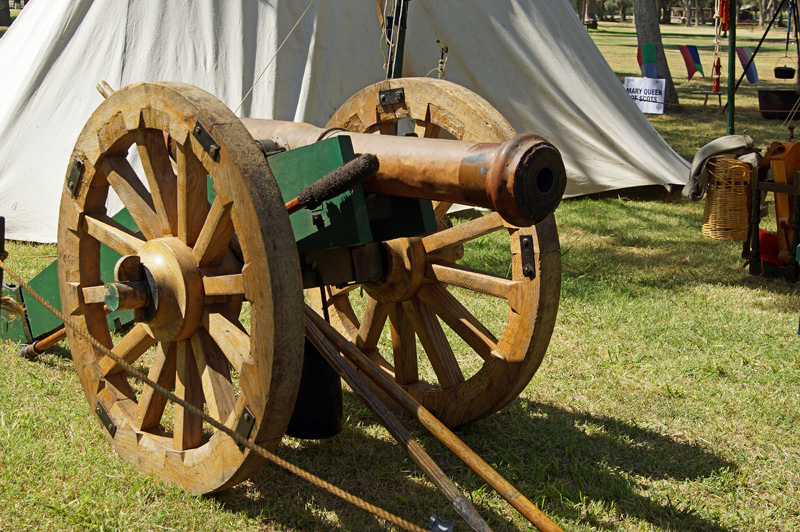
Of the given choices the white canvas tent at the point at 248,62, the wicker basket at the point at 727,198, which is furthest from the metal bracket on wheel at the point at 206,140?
the wicker basket at the point at 727,198

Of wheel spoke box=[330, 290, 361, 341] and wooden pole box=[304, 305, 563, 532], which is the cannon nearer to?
wooden pole box=[304, 305, 563, 532]

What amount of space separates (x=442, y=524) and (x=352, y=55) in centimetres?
535

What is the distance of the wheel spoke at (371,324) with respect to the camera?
3.76 m

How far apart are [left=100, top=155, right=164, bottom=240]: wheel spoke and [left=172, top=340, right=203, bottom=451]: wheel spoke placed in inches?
17.7

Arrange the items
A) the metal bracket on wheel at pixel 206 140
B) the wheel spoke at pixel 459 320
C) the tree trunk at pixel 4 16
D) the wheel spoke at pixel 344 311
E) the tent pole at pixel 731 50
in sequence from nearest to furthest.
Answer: the metal bracket on wheel at pixel 206 140 < the wheel spoke at pixel 459 320 < the wheel spoke at pixel 344 311 < the tent pole at pixel 731 50 < the tree trunk at pixel 4 16

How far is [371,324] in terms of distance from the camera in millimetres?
3803

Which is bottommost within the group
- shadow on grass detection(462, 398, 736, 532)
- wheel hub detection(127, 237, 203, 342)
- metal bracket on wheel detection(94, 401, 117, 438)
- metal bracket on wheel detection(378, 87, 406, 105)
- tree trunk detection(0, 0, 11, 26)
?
shadow on grass detection(462, 398, 736, 532)

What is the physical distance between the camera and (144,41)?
632 cm

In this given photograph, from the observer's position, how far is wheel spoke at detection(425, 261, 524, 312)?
3061mm

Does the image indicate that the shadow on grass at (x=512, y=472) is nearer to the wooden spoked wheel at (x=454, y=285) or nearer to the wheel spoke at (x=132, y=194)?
the wooden spoked wheel at (x=454, y=285)

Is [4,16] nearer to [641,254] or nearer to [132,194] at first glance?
[641,254]

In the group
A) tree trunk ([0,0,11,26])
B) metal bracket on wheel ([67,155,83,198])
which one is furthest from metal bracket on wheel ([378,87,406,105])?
tree trunk ([0,0,11,26])

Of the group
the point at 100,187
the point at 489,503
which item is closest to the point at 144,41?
the point at 100,187

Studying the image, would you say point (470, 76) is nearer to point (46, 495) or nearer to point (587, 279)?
point (587, 279)
